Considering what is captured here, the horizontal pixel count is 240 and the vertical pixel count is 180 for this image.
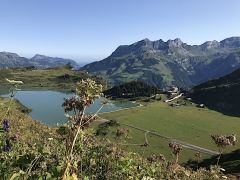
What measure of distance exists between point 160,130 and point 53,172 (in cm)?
18919

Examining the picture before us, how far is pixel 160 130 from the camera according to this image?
7539 inches

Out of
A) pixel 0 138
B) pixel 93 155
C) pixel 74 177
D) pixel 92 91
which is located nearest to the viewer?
pixel 74 177

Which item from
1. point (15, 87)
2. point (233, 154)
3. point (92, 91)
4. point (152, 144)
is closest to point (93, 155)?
point (15, 87)

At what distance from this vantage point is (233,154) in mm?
119812

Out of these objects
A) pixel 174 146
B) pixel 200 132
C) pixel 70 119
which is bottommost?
pixel 200 132

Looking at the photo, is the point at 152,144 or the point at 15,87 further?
the point at 152,144

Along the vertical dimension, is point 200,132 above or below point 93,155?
below

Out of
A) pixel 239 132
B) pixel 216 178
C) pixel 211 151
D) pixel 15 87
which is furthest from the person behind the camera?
pixel 239 132

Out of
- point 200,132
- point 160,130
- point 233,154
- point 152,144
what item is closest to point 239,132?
point 200,132

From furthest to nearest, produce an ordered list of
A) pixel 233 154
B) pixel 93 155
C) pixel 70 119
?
pixel 233 154 → pixel 93 155 → pixel 70 119

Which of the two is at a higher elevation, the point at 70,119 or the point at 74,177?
the point at 70,119

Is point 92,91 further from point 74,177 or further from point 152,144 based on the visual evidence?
point 152,144

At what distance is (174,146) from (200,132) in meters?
181

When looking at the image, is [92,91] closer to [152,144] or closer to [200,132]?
[152,144]
